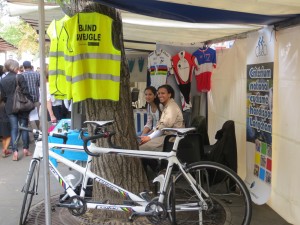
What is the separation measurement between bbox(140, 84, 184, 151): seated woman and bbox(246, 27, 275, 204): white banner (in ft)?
3.04

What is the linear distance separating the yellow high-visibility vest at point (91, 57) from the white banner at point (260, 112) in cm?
181

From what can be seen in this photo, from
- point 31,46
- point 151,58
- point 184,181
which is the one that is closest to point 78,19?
point 184,181

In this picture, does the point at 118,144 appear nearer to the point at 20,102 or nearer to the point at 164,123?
the point at 164,123

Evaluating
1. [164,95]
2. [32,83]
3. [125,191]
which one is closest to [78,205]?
[125,191]

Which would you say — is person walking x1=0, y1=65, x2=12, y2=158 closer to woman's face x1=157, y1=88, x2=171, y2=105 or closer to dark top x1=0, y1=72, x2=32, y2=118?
dark top x1=0, y1=72, x2=32, y2=118

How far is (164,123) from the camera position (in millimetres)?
4711

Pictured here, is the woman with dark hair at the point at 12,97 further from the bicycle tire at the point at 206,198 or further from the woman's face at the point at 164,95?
the bicycle tire at the point at 206,198

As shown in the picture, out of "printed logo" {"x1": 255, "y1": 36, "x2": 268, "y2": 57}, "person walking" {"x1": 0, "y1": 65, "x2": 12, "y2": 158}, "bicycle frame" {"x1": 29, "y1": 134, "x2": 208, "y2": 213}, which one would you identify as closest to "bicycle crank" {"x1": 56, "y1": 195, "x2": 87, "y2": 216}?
"bicycle frame" {"x1": 29, "y1": 134, "x2": 208, "y2": 213}

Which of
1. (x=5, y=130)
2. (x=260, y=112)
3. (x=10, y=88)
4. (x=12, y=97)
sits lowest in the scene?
(x=5, y=130)

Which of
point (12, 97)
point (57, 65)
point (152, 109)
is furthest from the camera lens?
point (12, 97)

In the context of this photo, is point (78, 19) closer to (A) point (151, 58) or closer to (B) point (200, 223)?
(B) point (200, 223)

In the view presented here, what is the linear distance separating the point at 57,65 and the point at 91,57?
50cm

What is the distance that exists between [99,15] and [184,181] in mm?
1769

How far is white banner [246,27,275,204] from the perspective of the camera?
4375 millimetres
